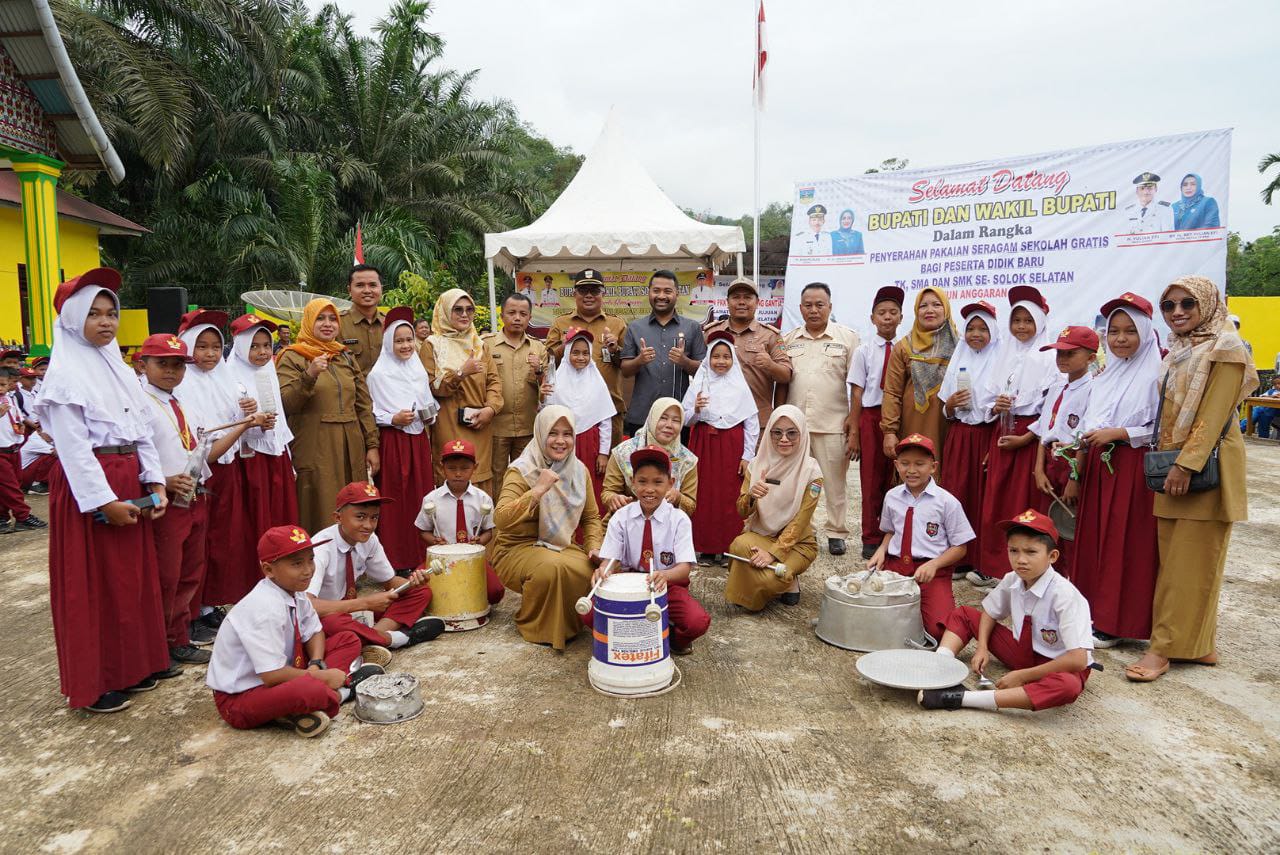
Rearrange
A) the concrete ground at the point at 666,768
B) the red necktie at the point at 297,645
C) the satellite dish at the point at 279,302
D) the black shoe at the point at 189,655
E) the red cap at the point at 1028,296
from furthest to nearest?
1. the satellite dish at the point at 279,302
2. the red cap at the point at 1028,296
3. the black shoe at the point at 189,655
4. the red necktie at the point at 297,645
5. the concrete ground at the point at 666,768

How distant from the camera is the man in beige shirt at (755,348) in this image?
5789mm

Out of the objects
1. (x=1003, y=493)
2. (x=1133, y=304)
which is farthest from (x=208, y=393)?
(x=1133, y=304)

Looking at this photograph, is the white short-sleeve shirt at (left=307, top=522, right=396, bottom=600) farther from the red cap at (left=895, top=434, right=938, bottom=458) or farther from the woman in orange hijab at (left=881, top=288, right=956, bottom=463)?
the woman in orange hijab at (left=881, top=288, right=956, bottom=463)

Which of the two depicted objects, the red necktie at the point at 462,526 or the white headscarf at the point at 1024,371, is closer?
the red necktie at the point at 462,526

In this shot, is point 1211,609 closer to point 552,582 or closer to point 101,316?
point 552,582

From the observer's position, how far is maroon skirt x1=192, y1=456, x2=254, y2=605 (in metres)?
4.46

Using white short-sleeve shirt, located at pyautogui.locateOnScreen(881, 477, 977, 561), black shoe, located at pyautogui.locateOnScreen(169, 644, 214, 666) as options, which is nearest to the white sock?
white short-sleeve shirt, located at pyautogui.locateOnScreen(881, 477, 977, 561)

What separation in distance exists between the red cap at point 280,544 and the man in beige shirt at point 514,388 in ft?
7.99

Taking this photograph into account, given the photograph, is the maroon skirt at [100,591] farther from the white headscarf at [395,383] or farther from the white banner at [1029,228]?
the white banner at [1029,228]

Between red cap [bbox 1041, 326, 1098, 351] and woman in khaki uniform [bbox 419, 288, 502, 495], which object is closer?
red cap [bbox 1041, 326, 1098, 351]

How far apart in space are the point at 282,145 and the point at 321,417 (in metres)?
17.7

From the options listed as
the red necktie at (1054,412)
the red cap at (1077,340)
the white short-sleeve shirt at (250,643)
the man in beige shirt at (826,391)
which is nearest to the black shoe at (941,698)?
the red necktie at (1054,412)

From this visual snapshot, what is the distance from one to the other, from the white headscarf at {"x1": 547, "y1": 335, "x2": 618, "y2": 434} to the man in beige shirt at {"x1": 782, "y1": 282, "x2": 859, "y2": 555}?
1.44 metres

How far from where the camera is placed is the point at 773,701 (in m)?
3.46
